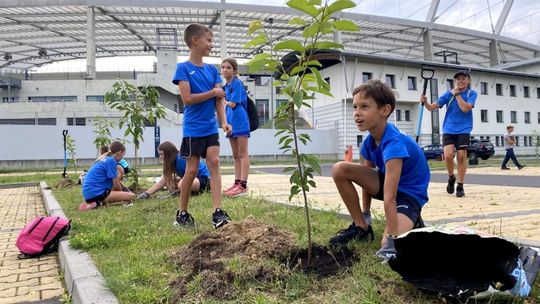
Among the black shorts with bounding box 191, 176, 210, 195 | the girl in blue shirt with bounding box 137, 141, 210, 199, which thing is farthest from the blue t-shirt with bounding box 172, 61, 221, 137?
the black shorts with bounding box 191, 176, 210, 195

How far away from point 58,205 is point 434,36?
45.6 metres

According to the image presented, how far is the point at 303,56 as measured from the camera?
8.08 feet

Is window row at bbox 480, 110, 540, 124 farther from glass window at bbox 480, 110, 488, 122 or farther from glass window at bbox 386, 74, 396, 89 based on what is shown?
glass window at bbox 386, 74, 396, 89

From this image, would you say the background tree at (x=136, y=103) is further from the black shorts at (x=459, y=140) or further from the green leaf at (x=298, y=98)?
the green leaf at (x=298, y=98)

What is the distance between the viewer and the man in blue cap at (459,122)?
21.1 feet

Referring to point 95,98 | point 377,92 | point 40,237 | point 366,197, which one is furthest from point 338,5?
point 95,98

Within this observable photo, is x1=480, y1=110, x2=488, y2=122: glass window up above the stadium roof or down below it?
below

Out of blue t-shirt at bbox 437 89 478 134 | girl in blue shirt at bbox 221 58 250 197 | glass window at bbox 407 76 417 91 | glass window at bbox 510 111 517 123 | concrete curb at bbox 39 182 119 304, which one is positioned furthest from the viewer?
glass window at bbox 510 111 517 123

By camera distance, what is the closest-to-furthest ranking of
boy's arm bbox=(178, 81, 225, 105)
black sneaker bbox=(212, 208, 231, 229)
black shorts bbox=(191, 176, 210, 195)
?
1. black sneaker bbox=(212, 208, 231, 229)
2. boy's arm bbox=(178, 81, 225, 105)
3. black shorts bbox=(191, 176, 210, 195)

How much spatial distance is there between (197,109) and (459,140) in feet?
13.7

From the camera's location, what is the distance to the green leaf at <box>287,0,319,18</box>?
2.22 meters

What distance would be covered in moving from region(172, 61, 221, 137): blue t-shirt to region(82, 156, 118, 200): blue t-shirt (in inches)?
109

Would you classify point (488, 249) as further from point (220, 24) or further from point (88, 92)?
point (88, 92)

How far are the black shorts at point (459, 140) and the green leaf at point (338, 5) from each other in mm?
4890
